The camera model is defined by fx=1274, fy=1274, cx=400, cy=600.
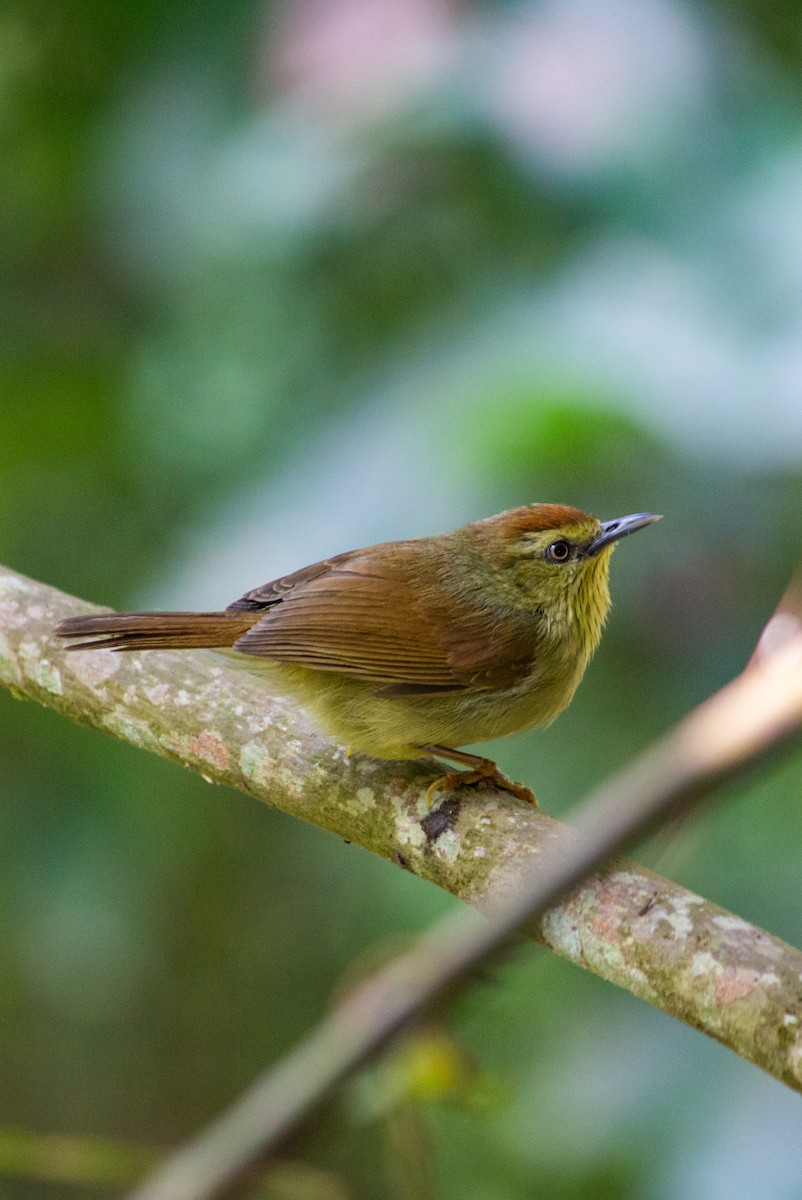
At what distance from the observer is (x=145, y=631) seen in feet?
8.93

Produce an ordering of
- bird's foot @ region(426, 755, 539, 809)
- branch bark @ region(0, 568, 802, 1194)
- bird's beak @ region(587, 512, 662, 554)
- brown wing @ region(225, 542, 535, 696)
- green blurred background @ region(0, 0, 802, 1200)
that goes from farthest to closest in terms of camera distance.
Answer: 1. green blurred background @ region(0, 0, 802, 1200)
2. bird's beak @ region(587, 512, 662, 554)
3. brown wing @ region(225, 542, 535, 696)
4. bird's foot @ region(426, 755, 539, 809)
5. branch bark @ region(0, 568, 802, 1194)

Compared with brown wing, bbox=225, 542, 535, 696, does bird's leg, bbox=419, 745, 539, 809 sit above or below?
below

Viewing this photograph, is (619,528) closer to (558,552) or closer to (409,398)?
(558,552)

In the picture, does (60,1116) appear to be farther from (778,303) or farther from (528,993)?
(778,303)

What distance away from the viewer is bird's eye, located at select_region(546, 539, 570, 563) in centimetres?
316

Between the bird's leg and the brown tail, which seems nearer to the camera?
the bird's leg

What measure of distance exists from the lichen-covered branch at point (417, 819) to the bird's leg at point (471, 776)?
2.2 inches

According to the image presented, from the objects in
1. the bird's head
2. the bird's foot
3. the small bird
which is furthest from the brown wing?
the bird's foot

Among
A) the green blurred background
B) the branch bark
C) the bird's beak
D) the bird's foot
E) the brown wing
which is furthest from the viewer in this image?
the green blurred background

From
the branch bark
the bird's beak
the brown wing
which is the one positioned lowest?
the branch bark

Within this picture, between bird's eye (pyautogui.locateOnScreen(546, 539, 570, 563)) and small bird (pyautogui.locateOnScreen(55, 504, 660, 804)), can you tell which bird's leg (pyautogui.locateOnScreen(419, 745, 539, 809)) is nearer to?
small bird (pyautogui.locateOnScreen(55, 504, 660, 804))

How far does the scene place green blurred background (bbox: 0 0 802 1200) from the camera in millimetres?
3115

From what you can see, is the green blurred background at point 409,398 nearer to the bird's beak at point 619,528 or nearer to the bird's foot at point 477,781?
the bird's beak at point 619,528

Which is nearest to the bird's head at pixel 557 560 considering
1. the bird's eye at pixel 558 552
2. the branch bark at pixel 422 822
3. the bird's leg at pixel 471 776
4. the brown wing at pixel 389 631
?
the bird's eye at pixel 558 552
